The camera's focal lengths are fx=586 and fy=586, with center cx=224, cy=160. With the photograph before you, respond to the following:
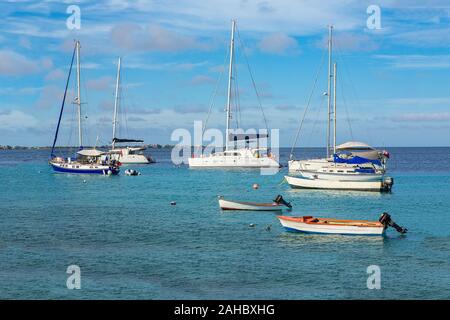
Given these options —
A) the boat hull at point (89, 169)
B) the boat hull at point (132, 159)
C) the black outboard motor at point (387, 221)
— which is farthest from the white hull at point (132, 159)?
the black outboard motor at point (387, 221)

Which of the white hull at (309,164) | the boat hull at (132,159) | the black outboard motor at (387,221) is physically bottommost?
the black outboard motor at (387,221)

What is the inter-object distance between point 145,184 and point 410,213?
44.0 m

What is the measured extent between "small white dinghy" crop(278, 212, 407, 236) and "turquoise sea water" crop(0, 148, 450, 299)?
0.66 meters

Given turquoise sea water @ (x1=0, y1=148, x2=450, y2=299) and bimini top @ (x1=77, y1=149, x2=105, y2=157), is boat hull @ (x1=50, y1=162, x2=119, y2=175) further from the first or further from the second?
turquoise sea water @ (x1=0, y1=148, x2=450, y2=299)

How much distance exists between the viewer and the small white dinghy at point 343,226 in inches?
1596

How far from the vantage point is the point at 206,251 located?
119ft

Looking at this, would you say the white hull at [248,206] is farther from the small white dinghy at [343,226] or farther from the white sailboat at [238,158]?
the white sailboat at [238,158]

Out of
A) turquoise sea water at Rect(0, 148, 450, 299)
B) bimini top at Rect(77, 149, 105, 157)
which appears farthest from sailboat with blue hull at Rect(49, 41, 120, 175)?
turquoise sea water at Rect(0, 148, 450, 299)

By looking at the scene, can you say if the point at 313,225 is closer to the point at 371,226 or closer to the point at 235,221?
the point at 371,226

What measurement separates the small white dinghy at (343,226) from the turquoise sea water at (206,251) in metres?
0.66

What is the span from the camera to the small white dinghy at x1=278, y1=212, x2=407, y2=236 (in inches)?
1596

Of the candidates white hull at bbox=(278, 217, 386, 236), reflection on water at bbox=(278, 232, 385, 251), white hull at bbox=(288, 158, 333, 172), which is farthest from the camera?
white hull at bbox=(288, 158, 333, 172)

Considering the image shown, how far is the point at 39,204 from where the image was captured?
61281 mm
